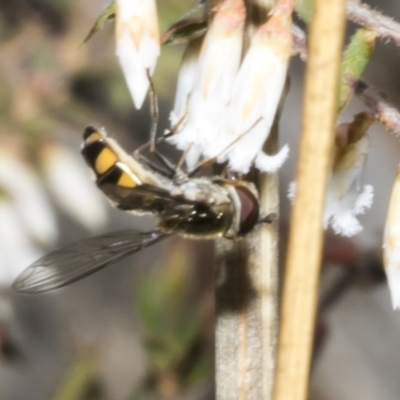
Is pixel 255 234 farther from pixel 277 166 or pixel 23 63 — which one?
pixel 23 63

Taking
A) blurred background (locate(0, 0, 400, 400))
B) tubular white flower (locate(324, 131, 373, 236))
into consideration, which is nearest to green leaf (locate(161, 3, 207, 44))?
tubular white flower (locate(324, 131, 373, 236))

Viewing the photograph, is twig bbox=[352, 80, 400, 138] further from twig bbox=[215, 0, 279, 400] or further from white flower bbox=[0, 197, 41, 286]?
white flower bbox=[0, 197, 41, 286]

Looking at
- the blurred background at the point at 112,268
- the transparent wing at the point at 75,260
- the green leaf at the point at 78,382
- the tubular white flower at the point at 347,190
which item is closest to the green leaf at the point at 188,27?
the tubular white flower at the point at 347,190

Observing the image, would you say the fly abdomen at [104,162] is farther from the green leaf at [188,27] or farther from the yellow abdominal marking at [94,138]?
the green leaf at [188,27]

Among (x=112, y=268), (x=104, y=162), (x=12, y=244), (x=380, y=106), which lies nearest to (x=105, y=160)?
(x=104, y=162)

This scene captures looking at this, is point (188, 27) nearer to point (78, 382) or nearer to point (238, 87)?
Answer: point (238, 87)

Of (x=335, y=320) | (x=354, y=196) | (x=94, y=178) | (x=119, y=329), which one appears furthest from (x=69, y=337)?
(x=354, y=196)
